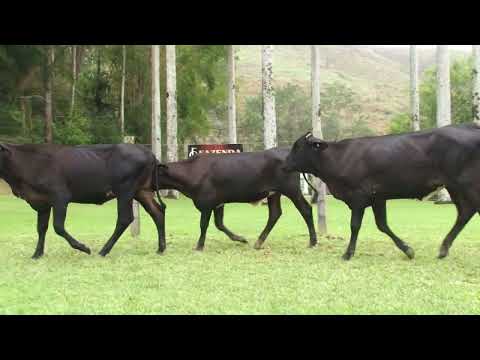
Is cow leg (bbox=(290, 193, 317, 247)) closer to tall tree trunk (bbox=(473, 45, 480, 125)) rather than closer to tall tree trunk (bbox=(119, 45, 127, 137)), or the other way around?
tall tree trunk (bbox=(473, 45, 480, 125))

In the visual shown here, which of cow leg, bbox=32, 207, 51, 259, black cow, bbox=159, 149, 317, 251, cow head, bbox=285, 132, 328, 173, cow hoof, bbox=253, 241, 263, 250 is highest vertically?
cow head, bbox=285, 132, 328, 173

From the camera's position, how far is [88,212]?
1889 centimetres

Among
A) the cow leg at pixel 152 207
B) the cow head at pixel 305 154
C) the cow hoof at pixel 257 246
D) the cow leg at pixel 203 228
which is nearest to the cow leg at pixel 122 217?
the cow leg at pixel 152 207

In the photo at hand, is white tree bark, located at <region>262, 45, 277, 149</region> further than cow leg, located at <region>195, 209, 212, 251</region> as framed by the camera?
Yes

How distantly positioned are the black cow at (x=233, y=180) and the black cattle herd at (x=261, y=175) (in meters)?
0.02

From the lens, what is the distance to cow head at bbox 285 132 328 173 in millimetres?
9828

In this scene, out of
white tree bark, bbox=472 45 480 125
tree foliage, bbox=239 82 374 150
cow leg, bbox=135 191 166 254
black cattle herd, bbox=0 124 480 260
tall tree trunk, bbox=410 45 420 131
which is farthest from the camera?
tree foliage, bbox=239 82 374 150

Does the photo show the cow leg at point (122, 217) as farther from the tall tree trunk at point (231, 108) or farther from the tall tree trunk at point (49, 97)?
the tall tree trunk at point (49, 97)

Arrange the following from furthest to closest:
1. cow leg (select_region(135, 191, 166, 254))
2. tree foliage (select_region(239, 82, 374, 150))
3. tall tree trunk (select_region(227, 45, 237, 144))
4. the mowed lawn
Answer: tree foliage (select_region(239, 82, 374, 150)) < tall tree trunk (select_region(227, 45, 237, 144)) < cow leg (select_region(135, 191, 166, 254)) < the mowed lawn

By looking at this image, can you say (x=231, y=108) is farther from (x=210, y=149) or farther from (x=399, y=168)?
(x=399, y=168)

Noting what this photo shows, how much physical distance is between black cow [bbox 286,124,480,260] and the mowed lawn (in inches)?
28.0

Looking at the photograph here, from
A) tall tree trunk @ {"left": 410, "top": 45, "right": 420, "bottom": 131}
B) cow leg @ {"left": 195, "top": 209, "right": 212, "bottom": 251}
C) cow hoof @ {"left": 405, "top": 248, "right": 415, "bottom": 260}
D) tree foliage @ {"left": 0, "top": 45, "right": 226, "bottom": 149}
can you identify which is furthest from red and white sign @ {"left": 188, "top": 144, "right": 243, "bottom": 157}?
tree foliage @ {"left": 0, "top": 45, "right": 226, "bottom": 149}

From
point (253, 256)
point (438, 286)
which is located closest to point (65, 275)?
point (253, 256)

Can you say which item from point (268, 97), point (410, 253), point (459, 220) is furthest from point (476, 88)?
point (410, 253)
